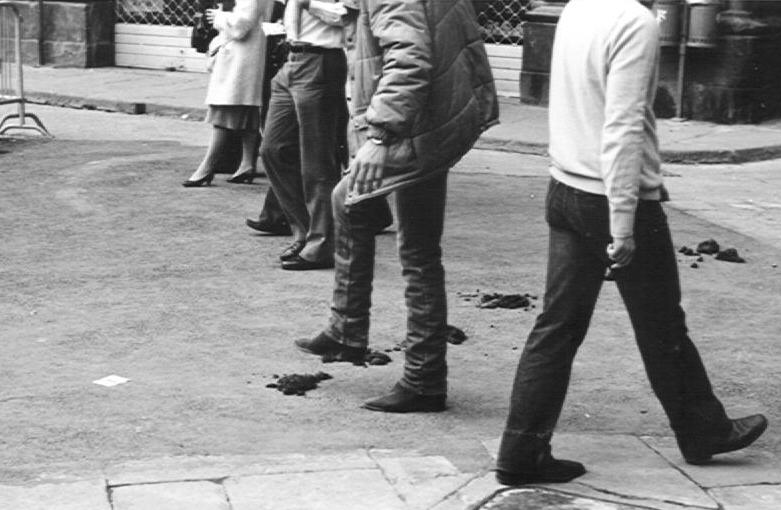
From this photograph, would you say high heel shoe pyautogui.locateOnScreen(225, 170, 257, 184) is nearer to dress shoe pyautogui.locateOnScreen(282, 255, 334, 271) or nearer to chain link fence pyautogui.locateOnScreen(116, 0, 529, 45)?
dress shoe pyautogui.locateOnScreen(282, 255, 334, 271)

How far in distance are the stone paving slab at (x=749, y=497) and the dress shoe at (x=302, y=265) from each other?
388 centimetres

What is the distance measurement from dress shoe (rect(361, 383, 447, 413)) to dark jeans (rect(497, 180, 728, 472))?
2.81ft

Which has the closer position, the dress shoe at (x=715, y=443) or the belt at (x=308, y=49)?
the dress shoe at (x=715, y=443)

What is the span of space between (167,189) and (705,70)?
6.62 meters

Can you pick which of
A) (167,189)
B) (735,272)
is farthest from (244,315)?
(167,189)

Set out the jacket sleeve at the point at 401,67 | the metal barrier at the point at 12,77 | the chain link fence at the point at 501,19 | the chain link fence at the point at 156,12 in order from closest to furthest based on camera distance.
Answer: the jacket sleeve at the point at 401,67 → the metal barrier at the point at 12,77 → the chain link fence at the point at 501,19 → the chain link fence at the point at 156,12

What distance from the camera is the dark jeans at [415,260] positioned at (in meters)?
6.05

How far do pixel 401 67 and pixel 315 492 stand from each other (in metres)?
1.57

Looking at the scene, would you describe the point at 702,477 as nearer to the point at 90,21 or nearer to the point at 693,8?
the point at 693,8

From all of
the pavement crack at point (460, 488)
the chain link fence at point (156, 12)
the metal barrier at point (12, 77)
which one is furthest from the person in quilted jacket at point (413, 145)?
the chain link fence at point (156, 12)

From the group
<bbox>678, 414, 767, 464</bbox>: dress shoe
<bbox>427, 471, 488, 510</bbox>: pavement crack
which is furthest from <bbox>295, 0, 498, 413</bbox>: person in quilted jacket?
<bbox>678, 414, 767, 464</bbox>: dress shoe

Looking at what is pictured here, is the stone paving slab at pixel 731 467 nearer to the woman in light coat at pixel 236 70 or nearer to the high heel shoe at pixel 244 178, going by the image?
the woman in light coat at pixel 236 70

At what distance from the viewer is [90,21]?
65.9 feet

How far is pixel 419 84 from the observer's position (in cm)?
569
